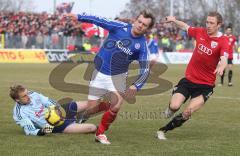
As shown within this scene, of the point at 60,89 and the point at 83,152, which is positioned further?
the point at 60,89

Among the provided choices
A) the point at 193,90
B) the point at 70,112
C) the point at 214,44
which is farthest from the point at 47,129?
the point at 214,44

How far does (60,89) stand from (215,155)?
1230cm

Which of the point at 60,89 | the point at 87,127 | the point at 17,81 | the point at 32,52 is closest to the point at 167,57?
the point at 32,52

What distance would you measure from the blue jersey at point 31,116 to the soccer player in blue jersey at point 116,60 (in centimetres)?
99

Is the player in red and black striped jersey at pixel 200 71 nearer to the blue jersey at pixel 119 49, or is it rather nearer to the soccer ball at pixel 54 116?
the blue jersey at pixel 119 49

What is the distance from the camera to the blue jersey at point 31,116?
9.97 m

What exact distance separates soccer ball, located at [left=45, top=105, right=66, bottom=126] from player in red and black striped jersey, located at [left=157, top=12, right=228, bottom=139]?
166 centimetres

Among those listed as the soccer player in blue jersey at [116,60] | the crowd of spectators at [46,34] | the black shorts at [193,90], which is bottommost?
the crowd of spectators at [46,34]

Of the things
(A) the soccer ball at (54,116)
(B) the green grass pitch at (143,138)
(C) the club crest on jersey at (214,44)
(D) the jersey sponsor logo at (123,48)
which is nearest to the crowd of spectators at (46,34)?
(B) the green grass pitch at (143,138)

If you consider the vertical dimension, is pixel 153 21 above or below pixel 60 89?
above

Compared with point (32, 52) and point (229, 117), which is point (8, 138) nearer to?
Result: point (229, 117)

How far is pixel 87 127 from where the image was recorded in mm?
10391

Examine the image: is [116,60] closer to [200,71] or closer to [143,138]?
[143,138]

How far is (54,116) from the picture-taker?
33.3 ft
